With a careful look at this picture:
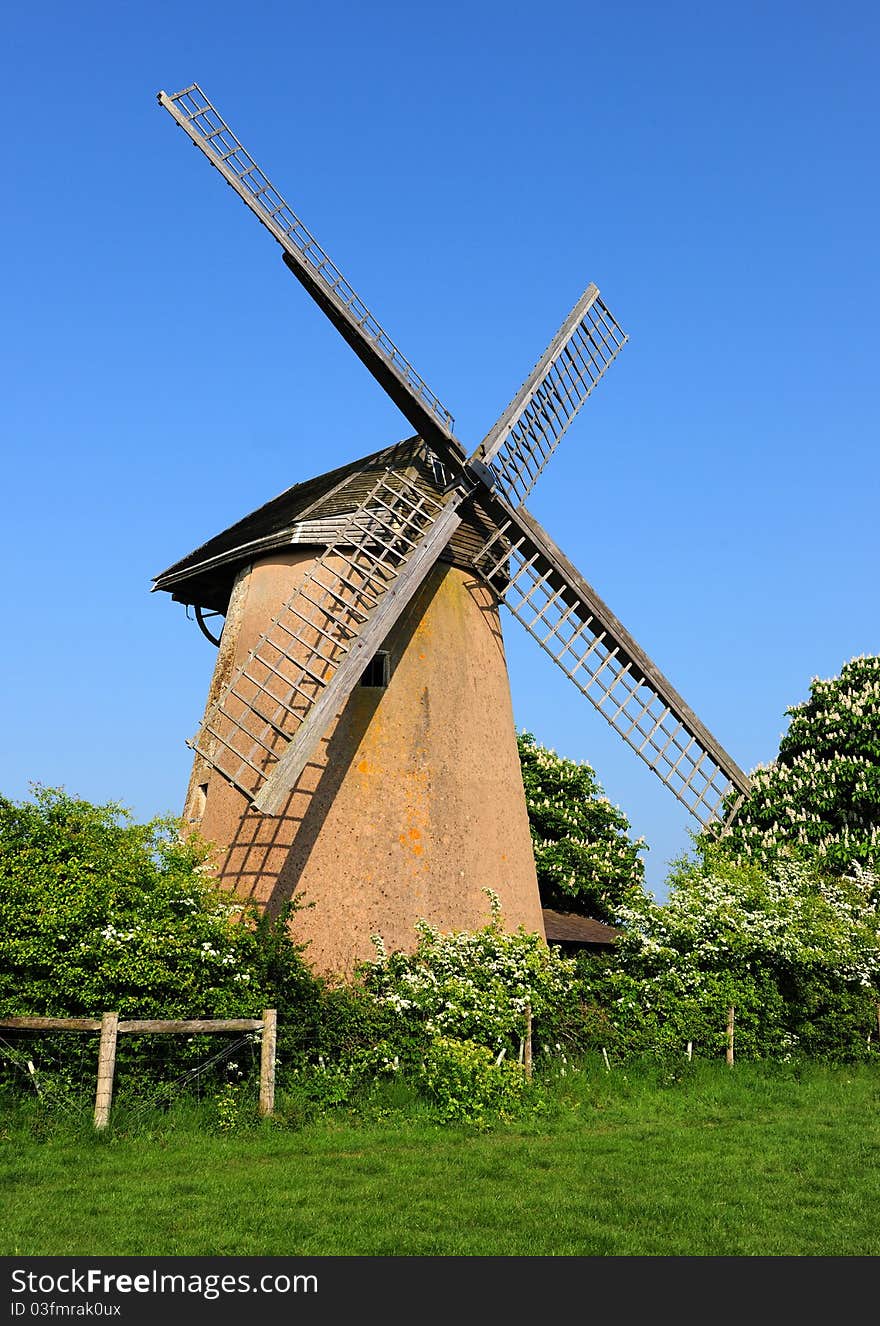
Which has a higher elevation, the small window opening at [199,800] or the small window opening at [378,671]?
the small window opening at [378,671]

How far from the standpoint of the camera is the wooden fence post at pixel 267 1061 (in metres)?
10.9

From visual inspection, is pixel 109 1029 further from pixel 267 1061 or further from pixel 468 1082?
pixel 468 1082

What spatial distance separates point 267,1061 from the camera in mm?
11016

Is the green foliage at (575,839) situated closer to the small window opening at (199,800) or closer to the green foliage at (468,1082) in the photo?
the small window opening at (199,800)

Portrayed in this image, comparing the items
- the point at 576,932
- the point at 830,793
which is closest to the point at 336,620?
the point at 830,793

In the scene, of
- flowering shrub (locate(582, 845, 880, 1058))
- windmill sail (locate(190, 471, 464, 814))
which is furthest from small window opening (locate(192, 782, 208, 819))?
flowering shrub (locate(582, 845, 880, 1058))

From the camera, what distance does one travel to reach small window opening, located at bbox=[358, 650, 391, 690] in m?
14.8

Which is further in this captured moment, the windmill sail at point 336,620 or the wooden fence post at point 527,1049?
the windmill sail at point 336,620

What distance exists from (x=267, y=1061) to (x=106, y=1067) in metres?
1.71

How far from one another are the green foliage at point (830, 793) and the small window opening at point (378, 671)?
7924mm

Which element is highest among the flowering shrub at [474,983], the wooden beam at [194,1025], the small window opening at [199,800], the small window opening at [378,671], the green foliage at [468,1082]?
the small window opening at [378,671]

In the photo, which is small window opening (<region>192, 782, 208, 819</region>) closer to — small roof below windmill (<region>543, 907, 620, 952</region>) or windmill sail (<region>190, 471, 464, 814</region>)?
windmill sail (<region>190, 471, 464, 814</region>)

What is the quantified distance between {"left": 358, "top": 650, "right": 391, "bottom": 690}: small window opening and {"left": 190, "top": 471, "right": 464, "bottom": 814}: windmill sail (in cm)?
58

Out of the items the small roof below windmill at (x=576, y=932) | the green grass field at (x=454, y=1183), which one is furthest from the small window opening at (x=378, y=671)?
the small roof below windmill at (x=576, y=932)
